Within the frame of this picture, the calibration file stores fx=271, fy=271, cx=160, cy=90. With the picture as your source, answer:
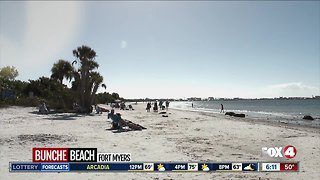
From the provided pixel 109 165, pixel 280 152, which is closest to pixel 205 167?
pixel 109 165

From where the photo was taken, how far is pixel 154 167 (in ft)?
28.9

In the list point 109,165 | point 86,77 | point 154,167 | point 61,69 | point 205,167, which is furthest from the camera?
point 61,69

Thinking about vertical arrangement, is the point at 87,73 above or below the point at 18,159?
above

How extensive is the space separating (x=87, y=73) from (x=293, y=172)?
34.6 meters

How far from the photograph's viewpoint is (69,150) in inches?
411

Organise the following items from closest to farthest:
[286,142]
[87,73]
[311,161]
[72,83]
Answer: [311,161], [286,142], [87,73], [72,83]

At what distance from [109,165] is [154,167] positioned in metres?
1.45

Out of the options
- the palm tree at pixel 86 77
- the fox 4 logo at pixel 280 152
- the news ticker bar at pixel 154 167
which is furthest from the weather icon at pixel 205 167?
the palm tree at pixel 86 77

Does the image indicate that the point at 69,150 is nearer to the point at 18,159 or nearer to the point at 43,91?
the point at 18,159

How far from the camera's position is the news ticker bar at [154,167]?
8062 millimetres

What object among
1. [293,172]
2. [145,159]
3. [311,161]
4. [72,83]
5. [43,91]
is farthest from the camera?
[43,91]

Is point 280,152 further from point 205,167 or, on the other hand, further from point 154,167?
point 154,167

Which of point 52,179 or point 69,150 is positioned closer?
point 52,179

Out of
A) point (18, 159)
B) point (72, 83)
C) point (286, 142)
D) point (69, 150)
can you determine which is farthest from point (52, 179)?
point (72, 83)
